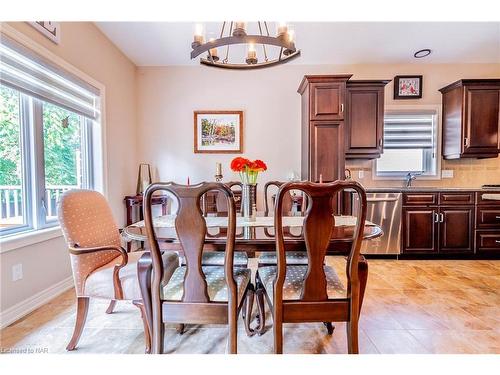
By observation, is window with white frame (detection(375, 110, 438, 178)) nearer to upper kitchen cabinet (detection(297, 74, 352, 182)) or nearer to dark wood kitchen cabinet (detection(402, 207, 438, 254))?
dark wood kitchen cabinet (detection(402, 207, 438, 254))

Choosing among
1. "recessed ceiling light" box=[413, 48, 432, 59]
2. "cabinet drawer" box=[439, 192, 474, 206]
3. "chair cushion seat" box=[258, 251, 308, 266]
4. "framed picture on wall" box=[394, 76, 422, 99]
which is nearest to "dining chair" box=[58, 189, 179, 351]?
"chair cushion seat" box=[258, 251, 308, 266]

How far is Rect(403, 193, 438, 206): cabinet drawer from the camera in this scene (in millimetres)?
3410

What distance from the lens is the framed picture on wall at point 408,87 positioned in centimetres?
392

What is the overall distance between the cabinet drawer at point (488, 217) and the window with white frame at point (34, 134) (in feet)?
14.7

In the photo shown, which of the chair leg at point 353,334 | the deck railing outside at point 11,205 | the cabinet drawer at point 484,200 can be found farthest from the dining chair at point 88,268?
the cabinet drawer at point 484,200

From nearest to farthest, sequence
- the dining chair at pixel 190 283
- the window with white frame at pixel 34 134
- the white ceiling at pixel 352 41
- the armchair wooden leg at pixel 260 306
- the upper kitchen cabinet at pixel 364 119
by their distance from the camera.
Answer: the dining chair at pixel 190 283 < the armchair wooden leg at pixel 260 306 < the window with white frame at pixel 34 134 < the white ceiling at pixel 352 41 < the upper kitchen cabinet at pixel 364 119

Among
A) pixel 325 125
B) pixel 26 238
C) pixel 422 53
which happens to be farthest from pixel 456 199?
pixel 26 238

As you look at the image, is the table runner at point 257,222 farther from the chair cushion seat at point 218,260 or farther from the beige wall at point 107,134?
the beige wall at point 107,134

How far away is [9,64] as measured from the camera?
1908 mm

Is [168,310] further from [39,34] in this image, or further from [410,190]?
[410,190]

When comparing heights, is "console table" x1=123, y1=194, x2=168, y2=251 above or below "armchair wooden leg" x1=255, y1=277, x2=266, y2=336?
above

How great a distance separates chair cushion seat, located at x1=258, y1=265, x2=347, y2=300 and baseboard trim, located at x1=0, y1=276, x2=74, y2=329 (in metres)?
1.82
